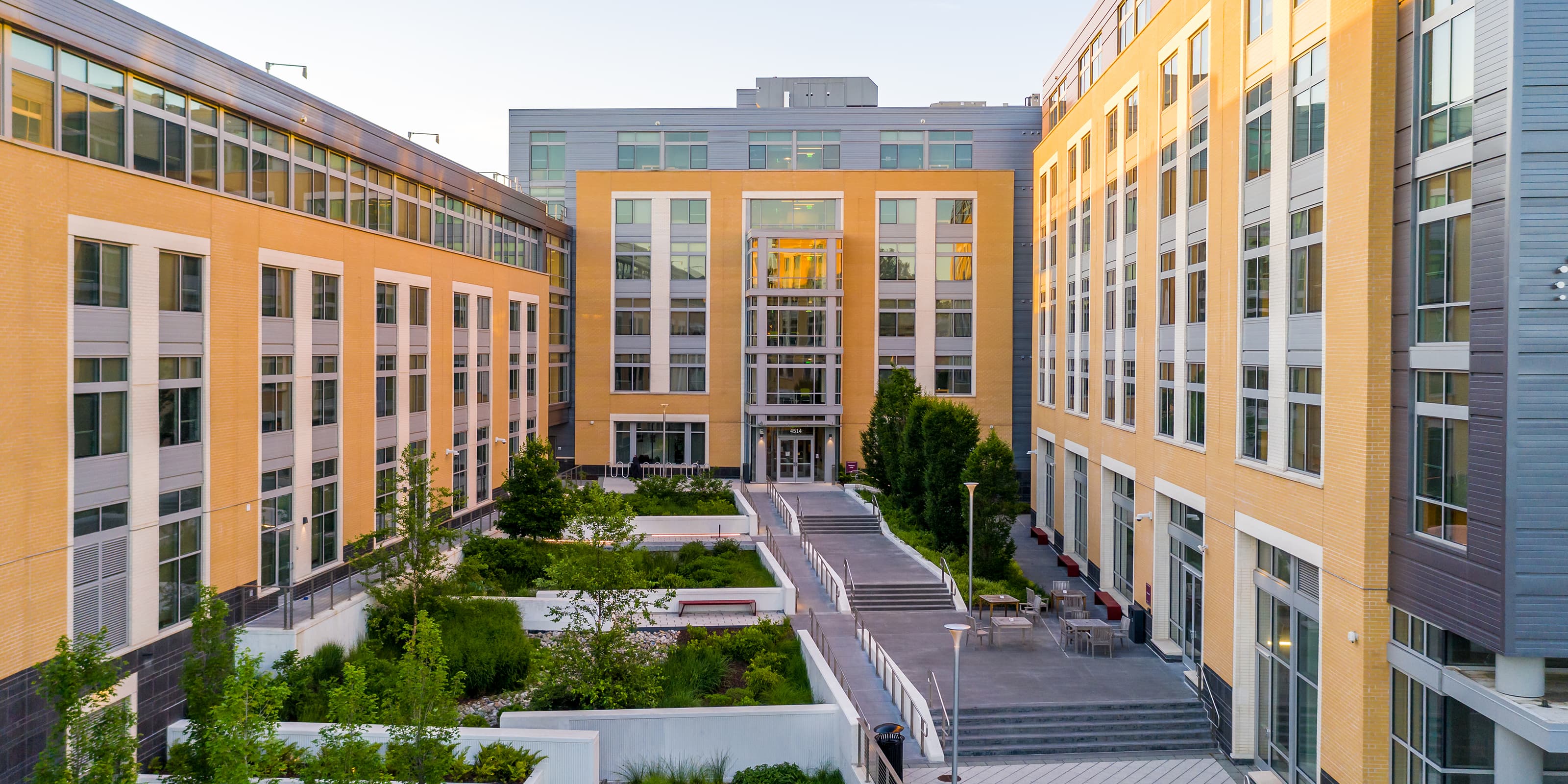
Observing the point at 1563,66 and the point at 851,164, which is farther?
the point at 851,164

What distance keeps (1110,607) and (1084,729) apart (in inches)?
312

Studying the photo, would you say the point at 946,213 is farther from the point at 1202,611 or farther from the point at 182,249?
the point at 182,249

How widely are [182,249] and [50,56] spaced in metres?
3.80

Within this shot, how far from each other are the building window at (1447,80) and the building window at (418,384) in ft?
86.9

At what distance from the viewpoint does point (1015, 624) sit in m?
23.9

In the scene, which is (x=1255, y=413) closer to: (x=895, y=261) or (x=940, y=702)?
(x=940, y=702)

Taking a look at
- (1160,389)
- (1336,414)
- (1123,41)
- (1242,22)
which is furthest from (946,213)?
(1336,414)

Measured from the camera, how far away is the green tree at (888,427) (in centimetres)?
3981

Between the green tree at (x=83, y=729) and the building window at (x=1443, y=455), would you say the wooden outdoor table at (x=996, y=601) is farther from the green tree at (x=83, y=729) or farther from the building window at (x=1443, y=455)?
the green tree at (x=83, y=729)

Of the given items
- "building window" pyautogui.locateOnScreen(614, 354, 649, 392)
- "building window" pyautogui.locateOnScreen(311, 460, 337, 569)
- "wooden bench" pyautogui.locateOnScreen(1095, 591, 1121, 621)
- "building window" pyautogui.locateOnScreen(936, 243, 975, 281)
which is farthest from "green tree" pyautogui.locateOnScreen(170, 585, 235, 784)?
"building window" pyautogui.locateOnScreen(936, 243, 975, 281)

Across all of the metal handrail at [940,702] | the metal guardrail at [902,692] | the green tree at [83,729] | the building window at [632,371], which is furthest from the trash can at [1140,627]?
the building window at [632,371]

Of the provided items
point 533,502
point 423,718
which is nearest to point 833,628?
point 533,502

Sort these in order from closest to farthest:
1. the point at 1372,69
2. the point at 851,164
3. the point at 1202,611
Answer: the point at 1372,69, the point at 1202,611, the point at 851,164

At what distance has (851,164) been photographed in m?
51.9
